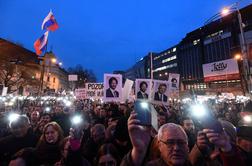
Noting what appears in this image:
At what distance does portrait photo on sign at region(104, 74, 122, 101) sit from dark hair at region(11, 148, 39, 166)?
6.02 meters

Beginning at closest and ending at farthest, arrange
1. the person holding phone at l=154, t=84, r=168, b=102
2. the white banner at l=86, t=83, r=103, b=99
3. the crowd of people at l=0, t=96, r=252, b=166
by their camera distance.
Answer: the crowd of people at l=0, t=96, r=252, b=166 < the person holding phone at l=154, t=84, r=168, b=102 < the white banner at l=86, t=83, r=103, b=99

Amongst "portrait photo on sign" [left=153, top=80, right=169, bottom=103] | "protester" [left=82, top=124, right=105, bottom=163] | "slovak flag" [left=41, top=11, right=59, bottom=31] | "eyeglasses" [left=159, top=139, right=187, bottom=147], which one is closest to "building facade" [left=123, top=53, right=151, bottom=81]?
"slovak flag" [left=41, top=11, right=59, bottom=31]

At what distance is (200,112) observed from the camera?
2.18 metres

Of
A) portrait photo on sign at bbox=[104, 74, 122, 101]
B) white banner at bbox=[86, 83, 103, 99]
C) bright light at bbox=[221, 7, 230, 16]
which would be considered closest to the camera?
portrait photo on sign at bbox=[104, 74, 122, 101]

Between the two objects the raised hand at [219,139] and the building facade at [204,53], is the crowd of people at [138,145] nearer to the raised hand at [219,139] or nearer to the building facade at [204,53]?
the raised hand at [219,139]

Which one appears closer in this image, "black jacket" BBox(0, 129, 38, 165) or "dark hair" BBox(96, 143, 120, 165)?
"dark hair" BBox(96, 143, 120, 165)

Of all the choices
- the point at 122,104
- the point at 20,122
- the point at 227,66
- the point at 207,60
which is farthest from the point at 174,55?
the point at 20,122

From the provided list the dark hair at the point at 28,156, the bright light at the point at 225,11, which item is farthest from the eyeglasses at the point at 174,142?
the bright light at the point at 225,11

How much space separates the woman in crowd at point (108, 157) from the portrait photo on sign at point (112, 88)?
228 inches

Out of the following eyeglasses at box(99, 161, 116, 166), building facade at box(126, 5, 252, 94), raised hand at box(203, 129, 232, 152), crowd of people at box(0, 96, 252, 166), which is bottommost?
eyeglasses at box(99, 161, 116, 166)

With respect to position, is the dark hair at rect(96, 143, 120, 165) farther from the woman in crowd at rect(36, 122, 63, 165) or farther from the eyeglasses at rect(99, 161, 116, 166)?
the woman in crowd at rect(36, 122, 63, 165)

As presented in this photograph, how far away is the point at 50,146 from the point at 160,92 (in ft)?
18.4

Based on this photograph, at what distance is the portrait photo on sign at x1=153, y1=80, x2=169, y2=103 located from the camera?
906cm

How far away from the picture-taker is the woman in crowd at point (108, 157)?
12.4 feet
